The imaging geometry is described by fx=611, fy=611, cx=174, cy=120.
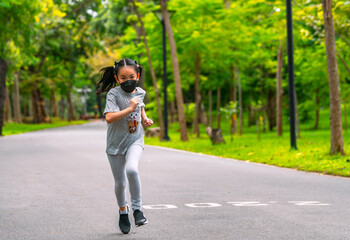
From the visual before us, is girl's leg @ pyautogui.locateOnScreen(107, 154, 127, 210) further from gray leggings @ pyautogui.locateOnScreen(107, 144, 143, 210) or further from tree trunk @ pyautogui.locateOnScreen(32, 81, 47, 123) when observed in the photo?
tree trunk @ pyautogui.locateOnScreen(32, 81, 47, 123)

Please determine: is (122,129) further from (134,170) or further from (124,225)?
(124,225)

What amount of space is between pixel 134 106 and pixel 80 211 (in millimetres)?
2484

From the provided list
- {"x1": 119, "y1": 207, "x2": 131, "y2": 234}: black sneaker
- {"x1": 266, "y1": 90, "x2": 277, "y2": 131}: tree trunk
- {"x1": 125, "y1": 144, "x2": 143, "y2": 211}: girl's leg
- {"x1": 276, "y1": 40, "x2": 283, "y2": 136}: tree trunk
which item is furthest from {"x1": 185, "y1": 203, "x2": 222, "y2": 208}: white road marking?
{"x1": 266, "y1": 90, "x2": 277, "y2": 131}: tree trunk

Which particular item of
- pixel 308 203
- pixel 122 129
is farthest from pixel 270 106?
pixel 122 129

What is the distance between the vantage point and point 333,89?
1503cm

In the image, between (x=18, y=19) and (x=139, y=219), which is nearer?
(x=139, y=219)

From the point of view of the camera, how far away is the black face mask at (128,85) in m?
6.05

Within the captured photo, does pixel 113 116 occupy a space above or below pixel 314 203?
above

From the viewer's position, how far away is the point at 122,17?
40.6 metres

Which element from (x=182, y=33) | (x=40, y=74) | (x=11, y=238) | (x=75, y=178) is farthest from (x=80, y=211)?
(x=40, y=74)

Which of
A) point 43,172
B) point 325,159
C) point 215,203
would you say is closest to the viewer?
point 215,203

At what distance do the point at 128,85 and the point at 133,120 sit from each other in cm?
35

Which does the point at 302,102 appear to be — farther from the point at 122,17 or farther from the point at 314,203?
the point at 314,203

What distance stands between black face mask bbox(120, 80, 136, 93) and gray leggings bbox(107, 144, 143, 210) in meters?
0.56
